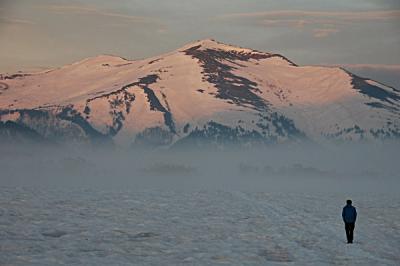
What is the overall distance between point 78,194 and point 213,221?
52.1 ft

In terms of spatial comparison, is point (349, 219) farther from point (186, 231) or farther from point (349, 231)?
point (186, 231)

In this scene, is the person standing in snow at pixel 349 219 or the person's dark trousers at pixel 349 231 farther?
the person's dark trousers at pixel 349 231

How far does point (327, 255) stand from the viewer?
27.3 metres

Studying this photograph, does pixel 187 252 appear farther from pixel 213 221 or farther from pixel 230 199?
pixel 230 199

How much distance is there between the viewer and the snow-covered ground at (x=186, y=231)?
2673cm

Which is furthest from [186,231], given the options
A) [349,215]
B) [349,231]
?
[349,215]

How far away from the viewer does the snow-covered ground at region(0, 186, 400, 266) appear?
26.7 metres

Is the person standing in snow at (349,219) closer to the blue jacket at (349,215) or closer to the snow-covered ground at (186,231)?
the blue jacket at (349,215)

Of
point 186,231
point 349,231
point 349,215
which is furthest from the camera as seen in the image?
point 186,231

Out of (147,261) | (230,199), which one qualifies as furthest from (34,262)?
(230,199)

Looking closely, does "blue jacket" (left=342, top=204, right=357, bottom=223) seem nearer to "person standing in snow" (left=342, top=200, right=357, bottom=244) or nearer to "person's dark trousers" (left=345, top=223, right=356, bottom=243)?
"person standing in snow" (left=342, top=200, right=357, bottom=244)

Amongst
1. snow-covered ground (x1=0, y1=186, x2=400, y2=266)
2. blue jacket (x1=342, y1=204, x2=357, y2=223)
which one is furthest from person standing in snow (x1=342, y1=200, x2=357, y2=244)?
snow-covered ground (x1=0, y1=186, x2=400, y2=266)

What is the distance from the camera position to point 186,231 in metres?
33.0

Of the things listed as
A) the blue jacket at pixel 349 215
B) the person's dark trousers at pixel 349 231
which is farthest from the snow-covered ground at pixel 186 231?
the blue jacket at pixel 349 215
